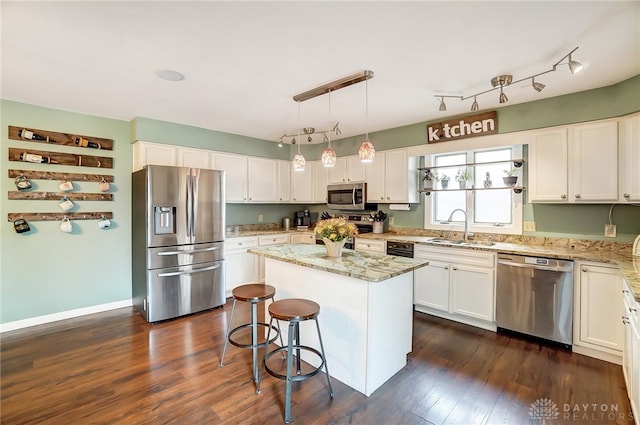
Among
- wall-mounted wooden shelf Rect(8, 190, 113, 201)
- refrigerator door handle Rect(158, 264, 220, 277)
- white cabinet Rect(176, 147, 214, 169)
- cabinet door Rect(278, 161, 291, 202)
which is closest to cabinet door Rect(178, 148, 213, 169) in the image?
white cabinet Rect(176, 147, 214, 169)

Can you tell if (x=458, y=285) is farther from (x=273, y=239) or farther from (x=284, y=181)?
(x=284, y=181)

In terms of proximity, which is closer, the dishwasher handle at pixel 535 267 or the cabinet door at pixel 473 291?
the dishwasher handle at pixel 535 267

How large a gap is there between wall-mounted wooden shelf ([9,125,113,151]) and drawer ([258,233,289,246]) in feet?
7.77

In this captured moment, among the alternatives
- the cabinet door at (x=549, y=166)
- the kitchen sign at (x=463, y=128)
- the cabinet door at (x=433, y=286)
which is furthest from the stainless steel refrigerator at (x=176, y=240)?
the cabinet door at (x=549, y=166)

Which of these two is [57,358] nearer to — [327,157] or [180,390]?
[180,390]

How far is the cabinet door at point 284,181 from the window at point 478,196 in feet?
8.02

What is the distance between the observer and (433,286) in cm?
362

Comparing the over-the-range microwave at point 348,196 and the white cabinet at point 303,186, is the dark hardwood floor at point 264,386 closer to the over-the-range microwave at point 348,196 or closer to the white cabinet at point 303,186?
the over-the-range microwave at point 348,196

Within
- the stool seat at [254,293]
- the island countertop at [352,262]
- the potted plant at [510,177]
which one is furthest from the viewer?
the potted plant at [510,177]

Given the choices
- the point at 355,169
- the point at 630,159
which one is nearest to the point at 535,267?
the point at 630,159

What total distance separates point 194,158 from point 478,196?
3.93 metres

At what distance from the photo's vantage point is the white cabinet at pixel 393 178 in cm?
421

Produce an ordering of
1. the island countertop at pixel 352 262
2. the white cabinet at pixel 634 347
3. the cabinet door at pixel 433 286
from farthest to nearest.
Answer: the cabinet door at pixel 433 286
the island countertop at pixel 352 262
the white cabinet at pixel 634 347

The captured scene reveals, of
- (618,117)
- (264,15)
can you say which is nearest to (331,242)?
(264,15)
